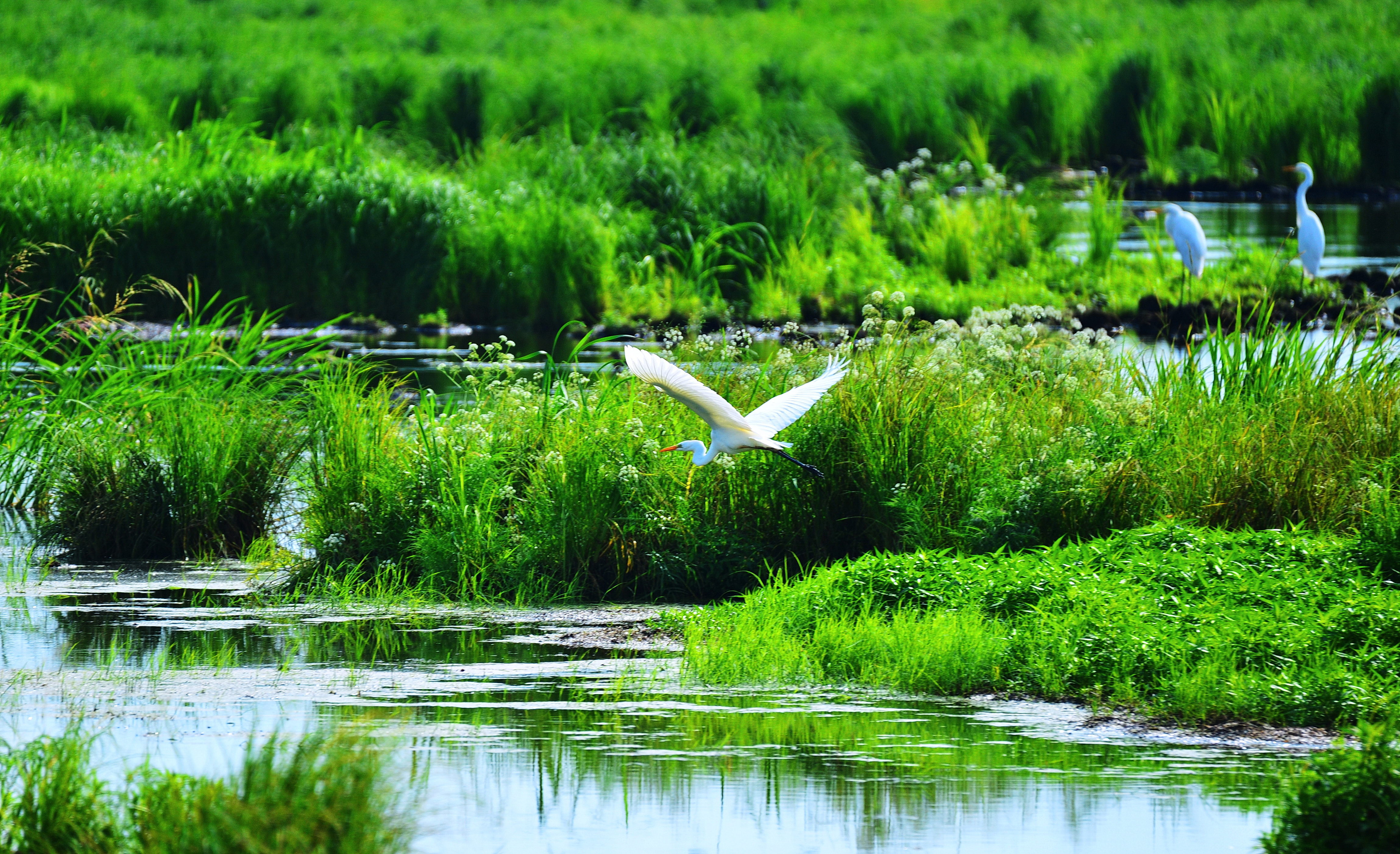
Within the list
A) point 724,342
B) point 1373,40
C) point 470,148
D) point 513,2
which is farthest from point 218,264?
point 513,2

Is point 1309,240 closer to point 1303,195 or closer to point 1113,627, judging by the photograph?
point 1303,195

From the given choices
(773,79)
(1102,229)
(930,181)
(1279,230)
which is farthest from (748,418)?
(773,79)

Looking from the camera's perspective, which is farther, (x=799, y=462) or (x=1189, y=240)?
(x=1189, y=240)

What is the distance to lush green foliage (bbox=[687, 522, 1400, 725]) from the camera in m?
6.86

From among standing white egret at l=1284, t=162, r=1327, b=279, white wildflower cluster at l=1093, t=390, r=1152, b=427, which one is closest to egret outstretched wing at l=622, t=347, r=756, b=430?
white wildflower cluster at l=1093, t=390, r=1152, b=427

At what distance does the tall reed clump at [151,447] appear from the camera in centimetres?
1046

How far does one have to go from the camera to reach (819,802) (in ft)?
19.9

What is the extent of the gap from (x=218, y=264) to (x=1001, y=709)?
14516 mm

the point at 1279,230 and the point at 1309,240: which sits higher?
the point at 1279,230

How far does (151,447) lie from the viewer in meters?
10.6

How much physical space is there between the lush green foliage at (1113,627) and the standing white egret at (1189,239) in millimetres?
10023

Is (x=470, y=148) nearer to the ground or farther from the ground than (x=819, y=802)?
farther from the ground

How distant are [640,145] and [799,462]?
14831 mm

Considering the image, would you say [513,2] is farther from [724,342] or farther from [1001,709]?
[1001,709]
